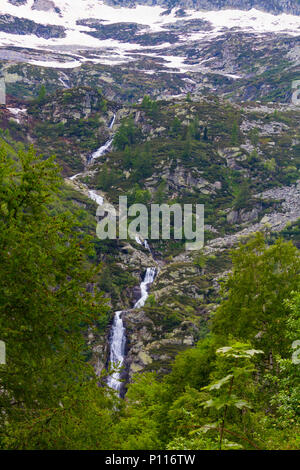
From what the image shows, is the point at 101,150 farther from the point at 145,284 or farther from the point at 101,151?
the point at 145,284

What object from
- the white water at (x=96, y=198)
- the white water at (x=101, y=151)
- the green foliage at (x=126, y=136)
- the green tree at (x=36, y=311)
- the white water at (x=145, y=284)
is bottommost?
the white water at (x=145, y=284)

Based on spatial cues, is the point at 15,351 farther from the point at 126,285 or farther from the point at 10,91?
the point at 10,91

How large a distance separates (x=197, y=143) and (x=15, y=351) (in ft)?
289

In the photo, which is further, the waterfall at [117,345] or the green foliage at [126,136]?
the green foliage at [126,136]

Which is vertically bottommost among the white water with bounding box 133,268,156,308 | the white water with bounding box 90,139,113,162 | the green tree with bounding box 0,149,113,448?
the white water with bounding box 133,268,156,308

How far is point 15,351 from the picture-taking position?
811 centimetres

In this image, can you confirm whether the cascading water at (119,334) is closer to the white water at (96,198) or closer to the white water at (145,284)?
the white water at (145,284)

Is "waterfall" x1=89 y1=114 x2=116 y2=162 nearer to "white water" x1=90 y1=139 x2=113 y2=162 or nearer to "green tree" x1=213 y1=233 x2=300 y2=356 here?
"white water" x1=90 y1=139 x2=113 y2=162

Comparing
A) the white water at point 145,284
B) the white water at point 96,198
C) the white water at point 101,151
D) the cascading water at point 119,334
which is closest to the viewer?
the cascading water at point 119,334

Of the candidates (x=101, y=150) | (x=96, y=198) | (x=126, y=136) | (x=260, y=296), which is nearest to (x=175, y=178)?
(x=96, y=198)

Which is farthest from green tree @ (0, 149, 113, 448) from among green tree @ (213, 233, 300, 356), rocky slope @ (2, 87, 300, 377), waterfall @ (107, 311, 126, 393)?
waterfall @ (107, 311, 126, 393)

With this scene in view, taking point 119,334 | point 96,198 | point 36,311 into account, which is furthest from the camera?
point 96,198

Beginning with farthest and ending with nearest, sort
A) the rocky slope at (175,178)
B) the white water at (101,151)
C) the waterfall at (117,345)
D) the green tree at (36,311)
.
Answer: the white water at (101,151), the rocky slope at (175,178), the waterfall at (117,345), the green tree at (36,311)

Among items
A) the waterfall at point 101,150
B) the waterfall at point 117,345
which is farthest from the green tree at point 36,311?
the waterfall at point 101,150
